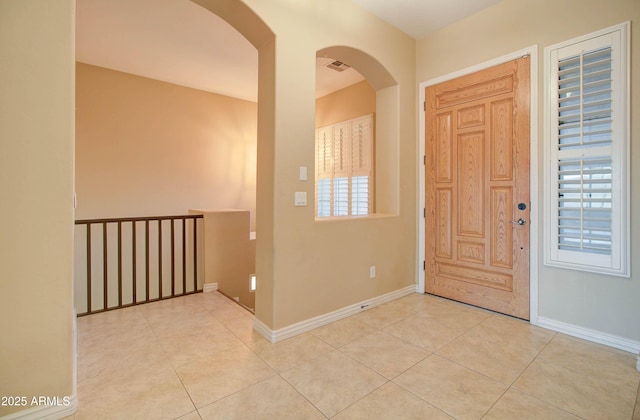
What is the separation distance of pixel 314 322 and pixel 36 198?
2.07m

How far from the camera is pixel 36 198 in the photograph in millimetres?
1470

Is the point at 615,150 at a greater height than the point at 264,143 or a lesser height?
lesser

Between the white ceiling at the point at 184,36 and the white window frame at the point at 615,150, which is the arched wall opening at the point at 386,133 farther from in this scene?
the white window frame at the point at 615,150

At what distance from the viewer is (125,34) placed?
3361mm

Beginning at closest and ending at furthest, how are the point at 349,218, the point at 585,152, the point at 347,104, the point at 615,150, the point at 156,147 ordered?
the point at 615,150 → the point at 585,152 → the point at 349,218 → the point at 156,147 → the point at 347,104

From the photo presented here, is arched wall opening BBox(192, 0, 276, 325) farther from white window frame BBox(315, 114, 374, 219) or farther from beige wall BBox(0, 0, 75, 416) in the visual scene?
white window frame BBox(315, 114, 374, 219)

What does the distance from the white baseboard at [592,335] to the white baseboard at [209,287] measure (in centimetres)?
346

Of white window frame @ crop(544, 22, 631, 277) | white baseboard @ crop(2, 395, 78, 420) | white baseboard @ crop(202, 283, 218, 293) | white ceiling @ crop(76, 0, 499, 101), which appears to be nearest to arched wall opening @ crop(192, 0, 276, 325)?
white ceiling @ crop(76, 0, 499, 101)

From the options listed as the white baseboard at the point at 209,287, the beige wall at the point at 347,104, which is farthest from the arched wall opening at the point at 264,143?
the beige wall at the point at 347,104

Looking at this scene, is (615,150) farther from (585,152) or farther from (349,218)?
(349,218)

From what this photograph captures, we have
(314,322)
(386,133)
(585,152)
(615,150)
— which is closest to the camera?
(615,150)

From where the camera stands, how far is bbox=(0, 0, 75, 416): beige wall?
140 cm

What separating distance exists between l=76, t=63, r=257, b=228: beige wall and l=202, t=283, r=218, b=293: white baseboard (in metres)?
1.76

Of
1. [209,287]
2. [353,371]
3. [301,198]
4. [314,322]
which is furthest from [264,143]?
[209,287]
